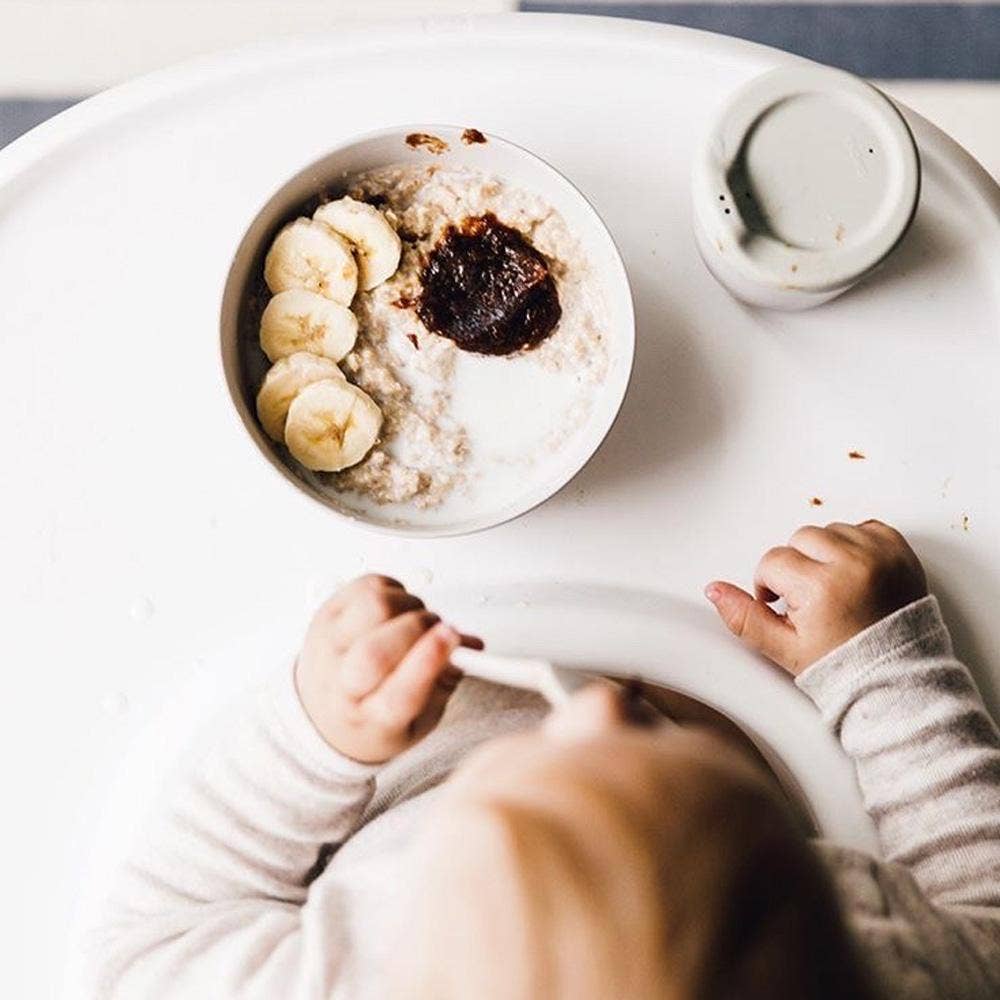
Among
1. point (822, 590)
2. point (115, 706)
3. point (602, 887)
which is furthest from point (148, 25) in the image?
point (602, 887)

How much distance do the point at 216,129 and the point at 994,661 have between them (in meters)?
0.48

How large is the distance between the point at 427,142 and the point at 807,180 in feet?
0.60

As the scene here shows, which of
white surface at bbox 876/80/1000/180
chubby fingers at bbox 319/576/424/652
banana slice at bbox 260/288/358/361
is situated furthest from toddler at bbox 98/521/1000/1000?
white surface at bbox 876/80/1000/180

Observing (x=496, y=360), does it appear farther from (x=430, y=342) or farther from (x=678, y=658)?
(x=678, y=658)

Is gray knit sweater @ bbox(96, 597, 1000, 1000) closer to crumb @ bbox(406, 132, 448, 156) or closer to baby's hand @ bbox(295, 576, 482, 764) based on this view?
baby's hand @ bbox(295, 576, 482, 764)

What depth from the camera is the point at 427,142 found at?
602 millimetres

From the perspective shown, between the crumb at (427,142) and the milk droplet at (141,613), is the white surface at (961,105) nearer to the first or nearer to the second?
the crumb at (427,142)

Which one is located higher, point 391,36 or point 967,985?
point 391,36

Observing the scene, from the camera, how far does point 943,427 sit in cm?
63

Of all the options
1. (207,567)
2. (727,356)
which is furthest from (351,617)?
(727,356)

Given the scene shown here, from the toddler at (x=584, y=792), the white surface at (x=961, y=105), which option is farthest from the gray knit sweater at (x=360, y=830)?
the white surface at (x=961, y=105)

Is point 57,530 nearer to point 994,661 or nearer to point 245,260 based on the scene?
point 245,260

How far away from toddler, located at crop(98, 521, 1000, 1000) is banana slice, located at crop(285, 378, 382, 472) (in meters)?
0.06

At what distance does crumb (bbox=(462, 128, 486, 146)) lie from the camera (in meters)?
0.59
